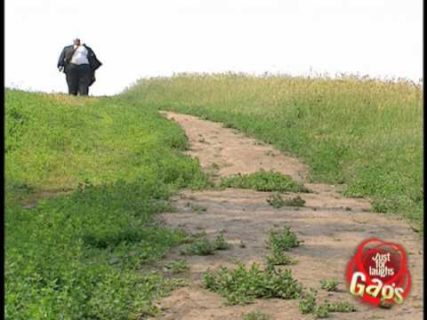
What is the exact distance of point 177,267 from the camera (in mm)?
7336

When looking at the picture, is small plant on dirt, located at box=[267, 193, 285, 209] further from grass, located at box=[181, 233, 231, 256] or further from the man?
the man

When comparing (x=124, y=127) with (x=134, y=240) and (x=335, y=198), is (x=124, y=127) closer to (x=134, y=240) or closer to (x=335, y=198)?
(x=335, y=198)

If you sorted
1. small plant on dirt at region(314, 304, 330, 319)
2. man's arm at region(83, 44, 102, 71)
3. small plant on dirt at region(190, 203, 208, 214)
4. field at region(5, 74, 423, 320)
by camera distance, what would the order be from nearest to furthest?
small plant on dirt at region(314, 304, 330, 319), field at region(5, 74, 423, 320), small plant on dirt at region(190, 203, 208, 214), man's arm at region(83, 44, 102, 71)

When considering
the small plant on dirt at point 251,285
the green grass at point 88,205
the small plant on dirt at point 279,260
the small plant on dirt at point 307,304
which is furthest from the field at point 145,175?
the small plant on dirt at point 307,304

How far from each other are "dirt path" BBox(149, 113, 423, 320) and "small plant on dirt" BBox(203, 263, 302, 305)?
0.08 metres

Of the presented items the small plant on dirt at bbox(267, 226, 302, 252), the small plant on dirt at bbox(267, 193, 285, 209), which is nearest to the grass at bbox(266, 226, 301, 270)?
the small plant on dirt at bbox(267, 226, 302, 252)

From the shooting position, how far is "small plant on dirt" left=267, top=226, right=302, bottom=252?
8.16m

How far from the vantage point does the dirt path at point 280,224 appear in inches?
247

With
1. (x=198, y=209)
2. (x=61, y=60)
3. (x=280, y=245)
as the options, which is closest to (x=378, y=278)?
(x=280, y=245)

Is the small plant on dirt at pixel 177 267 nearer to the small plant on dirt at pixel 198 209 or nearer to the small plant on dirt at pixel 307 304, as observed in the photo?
the small plant on dirt at pixel 307 304

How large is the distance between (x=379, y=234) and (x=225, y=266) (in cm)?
236

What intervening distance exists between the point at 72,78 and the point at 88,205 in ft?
45.7

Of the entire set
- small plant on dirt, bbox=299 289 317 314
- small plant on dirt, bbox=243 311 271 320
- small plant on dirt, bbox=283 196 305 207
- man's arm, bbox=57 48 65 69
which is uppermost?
man's arm, bbox=57 48 65 69

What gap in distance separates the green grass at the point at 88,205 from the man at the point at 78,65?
11.3ft
